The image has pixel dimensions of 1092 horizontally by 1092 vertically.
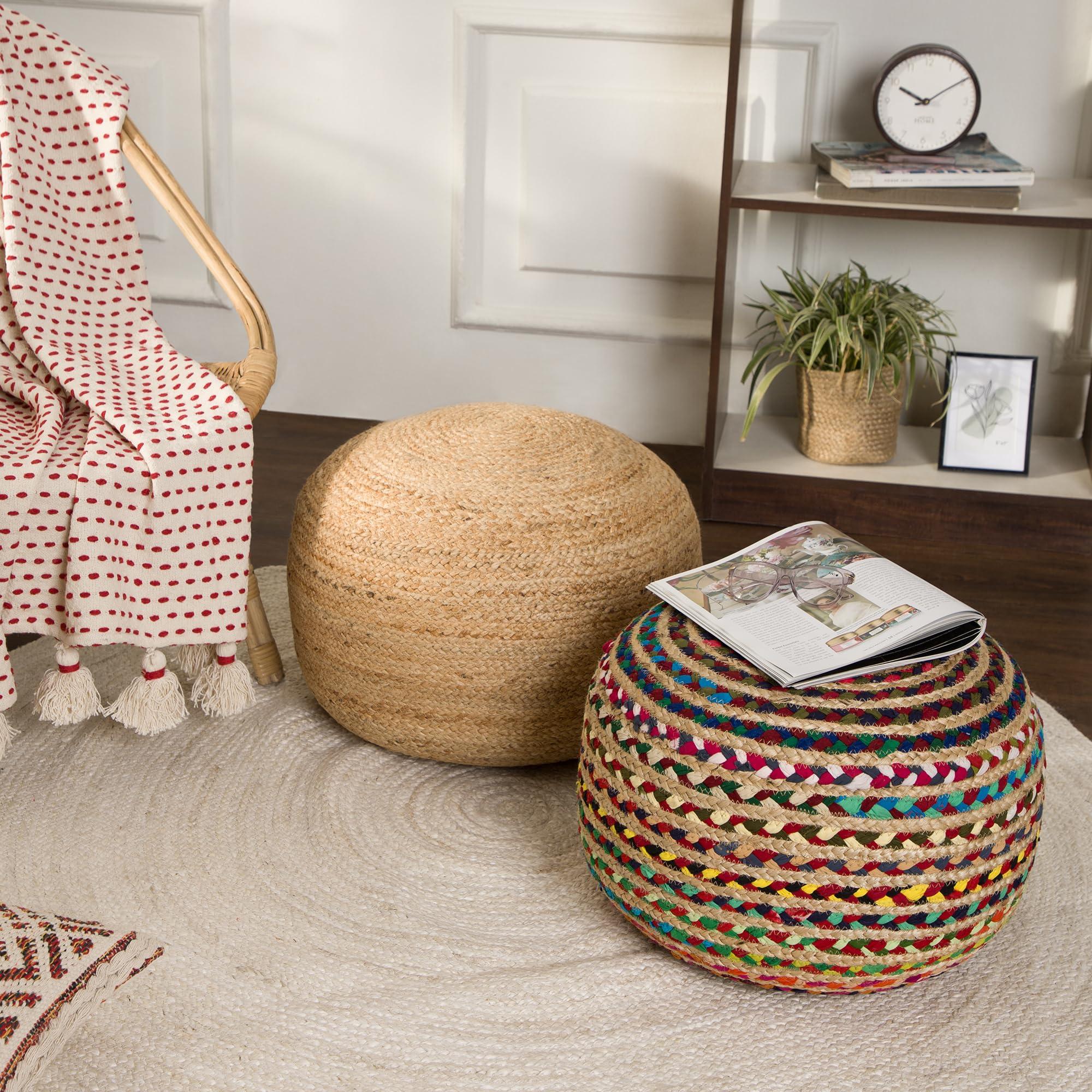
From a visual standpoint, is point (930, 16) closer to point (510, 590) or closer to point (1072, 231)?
point (1072, 231)

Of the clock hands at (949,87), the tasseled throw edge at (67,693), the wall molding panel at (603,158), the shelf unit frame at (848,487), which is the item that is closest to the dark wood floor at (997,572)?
the shelf unit frame at (848,487)

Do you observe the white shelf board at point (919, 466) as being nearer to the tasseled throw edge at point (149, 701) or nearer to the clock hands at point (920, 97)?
the clock hands at point (920, 97)

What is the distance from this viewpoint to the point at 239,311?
161 cm

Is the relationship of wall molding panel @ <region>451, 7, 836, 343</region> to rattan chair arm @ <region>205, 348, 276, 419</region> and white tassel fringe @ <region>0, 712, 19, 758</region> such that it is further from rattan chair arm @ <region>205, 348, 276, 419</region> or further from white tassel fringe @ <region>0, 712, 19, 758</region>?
white tassel fringe @ <region>0, 712, 19, 758</region>

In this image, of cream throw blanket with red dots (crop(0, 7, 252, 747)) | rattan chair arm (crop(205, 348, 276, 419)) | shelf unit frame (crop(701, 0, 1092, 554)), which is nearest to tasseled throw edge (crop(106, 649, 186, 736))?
cream throw blanket with red dots (crop(0, 7, 252, 747))

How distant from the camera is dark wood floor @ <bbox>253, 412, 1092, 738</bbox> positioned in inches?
68.1

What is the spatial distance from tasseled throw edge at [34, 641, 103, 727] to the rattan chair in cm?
22

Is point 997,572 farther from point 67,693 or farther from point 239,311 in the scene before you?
point 67,693

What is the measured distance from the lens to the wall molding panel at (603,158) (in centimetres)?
227

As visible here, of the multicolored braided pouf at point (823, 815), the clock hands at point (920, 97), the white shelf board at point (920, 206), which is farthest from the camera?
the clock hands at point (920, 97)

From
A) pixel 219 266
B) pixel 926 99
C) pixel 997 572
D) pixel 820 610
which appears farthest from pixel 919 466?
pixel 219 266

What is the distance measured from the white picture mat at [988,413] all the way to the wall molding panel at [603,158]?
386 mm

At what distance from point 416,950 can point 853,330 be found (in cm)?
134

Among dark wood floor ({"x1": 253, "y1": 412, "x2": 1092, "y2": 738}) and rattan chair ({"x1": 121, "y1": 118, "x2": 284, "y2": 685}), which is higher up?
rattan chair ({"x1": 121, "y1": 118, "x2": 284, "y2": 685})
